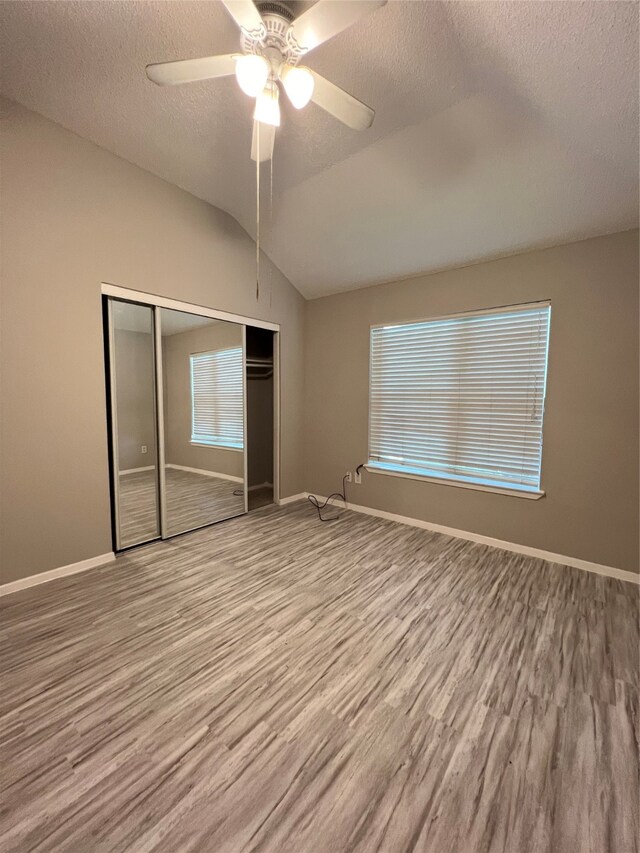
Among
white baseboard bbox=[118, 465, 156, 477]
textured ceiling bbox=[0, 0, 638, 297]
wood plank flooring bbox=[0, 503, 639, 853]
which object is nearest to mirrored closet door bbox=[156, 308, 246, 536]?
white baseboard bbox=[118, 465, 156, 477]

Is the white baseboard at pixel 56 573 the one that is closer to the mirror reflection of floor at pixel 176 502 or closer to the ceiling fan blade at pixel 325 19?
the mirror reflection of floor at pixel 176 502

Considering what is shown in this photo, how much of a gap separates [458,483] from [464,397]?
2.64 ft

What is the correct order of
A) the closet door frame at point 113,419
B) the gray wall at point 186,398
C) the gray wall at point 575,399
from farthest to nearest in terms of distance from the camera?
the gray wall at point 186,398
the closet door frame at point 113,419
the gray wall at point 575,399

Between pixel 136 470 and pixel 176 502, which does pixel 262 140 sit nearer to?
pixel 136 470

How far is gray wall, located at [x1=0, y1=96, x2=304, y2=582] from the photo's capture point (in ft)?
7.05

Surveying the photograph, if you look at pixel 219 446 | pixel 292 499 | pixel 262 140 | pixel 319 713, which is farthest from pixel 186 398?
pixel 319 713

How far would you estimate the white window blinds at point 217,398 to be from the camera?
11.1 feet

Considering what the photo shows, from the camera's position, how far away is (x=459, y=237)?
9.04 ft

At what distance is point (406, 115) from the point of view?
2000 mm

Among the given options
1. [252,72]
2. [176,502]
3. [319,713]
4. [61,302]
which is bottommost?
[319,713]

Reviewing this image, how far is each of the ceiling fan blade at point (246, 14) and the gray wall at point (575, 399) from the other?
2308mm

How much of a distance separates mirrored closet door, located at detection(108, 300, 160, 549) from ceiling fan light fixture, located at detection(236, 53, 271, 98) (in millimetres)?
1825

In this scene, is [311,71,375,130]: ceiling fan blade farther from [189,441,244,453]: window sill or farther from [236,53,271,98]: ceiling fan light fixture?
[189,441,244,453]: window sill

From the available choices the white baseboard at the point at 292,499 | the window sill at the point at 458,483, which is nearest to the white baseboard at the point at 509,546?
the window sill at the point at 458,483
